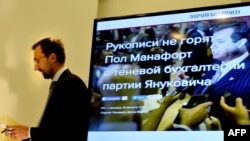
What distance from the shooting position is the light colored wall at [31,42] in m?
2.85

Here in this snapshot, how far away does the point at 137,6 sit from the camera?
3.08m

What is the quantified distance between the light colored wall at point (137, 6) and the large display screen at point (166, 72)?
0.75 metres

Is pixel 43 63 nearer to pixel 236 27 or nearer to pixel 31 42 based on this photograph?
pixel 31 42

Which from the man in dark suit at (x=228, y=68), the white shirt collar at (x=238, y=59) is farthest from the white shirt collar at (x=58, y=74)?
the white shirt collar at (x=238, y=59)

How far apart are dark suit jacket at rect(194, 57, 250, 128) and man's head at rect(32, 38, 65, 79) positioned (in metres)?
0.71

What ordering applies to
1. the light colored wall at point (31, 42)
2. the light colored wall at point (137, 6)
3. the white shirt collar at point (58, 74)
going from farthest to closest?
the light colored wall at point (137, 6), the light colored wall at point (31, 42), the white shirt collar at point (58, 74)

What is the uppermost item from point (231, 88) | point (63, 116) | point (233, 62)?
point (233, 62)

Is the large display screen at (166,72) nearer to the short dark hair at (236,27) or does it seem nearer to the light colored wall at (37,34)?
the short dark hair at (236,27)

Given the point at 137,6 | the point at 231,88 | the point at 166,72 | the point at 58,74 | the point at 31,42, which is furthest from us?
the point at 137,6

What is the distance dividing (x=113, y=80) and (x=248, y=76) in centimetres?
58

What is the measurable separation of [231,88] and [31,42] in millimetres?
1377

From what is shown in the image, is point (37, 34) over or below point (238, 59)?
over

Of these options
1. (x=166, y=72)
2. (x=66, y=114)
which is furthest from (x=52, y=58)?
(x=166, y=72)

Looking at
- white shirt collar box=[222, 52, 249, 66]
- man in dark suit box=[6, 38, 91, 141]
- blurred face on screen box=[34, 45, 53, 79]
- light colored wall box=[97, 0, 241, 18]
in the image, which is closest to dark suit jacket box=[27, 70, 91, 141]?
man in dark suit box=[6, 38, 91, 141]
